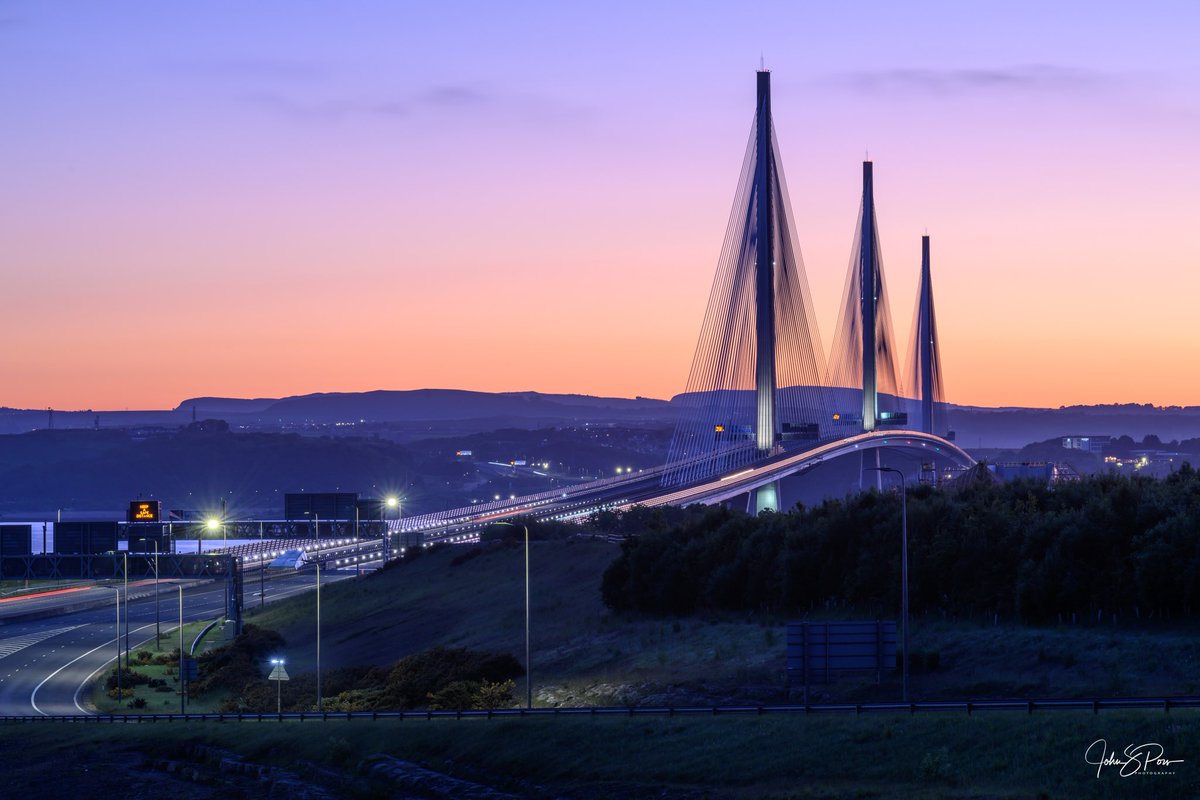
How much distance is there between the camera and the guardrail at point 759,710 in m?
35.2

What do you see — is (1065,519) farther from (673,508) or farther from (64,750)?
(673,508)

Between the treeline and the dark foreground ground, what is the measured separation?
62.0 ft

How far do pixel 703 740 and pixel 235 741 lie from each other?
19.3m

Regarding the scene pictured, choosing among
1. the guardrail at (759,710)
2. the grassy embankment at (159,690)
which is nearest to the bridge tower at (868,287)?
the grassy embankment at (159,690)

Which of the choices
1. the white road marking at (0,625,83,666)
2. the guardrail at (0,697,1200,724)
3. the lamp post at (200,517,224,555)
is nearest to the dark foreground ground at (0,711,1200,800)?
the guardrail at (0,697,1200,724)

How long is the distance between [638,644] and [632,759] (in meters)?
28.1

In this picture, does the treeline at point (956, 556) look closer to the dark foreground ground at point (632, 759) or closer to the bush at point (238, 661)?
the dark foreground ground at point (632, 759)

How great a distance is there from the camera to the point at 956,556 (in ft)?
195

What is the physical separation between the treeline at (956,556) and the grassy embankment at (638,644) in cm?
189

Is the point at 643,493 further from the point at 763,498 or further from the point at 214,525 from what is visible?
the point at 214,525

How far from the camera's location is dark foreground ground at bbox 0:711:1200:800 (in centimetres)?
3067

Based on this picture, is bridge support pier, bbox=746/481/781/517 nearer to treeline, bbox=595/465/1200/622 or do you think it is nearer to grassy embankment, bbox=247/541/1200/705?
grassy embankment, bbox=247/541/1200/705

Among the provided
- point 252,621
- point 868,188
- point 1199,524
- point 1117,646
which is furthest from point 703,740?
point 868,188

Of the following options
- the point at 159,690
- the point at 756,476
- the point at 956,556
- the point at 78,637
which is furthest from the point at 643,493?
the point at 956,556
